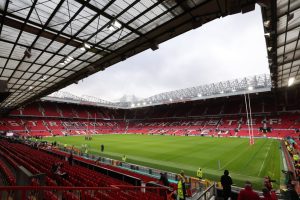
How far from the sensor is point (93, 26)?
35.7ft

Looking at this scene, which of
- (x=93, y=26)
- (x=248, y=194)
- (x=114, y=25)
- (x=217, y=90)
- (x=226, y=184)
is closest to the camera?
(x=248, y=194)

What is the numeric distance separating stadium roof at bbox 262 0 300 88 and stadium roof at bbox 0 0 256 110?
381 centimetres

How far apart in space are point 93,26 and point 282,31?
12198 millimetres

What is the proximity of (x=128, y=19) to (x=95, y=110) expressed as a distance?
77.3 m

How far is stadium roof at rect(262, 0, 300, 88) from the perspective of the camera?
33.8 feet

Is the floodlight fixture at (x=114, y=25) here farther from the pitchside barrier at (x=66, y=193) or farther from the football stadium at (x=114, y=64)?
the pitchside barrier at (x=66, y=193)

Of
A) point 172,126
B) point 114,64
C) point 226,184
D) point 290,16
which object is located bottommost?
point 226,184

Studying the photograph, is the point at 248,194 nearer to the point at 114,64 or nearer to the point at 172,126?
the point at 114,64

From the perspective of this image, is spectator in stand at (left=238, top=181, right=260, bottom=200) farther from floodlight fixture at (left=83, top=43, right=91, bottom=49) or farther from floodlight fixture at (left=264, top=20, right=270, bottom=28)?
floodlight fixture at (left=83, top=43, right=91, bottom=49)

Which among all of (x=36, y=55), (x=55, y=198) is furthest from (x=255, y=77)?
(x=55, y=198)

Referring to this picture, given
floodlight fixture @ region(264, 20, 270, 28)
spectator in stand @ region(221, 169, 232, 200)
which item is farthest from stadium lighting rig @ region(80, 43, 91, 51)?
Answer: floodlight fixture @ region(264, 20, 270, 28)

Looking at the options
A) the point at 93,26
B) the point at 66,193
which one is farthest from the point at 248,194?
the point at 93,26

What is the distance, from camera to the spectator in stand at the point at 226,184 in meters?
8.02

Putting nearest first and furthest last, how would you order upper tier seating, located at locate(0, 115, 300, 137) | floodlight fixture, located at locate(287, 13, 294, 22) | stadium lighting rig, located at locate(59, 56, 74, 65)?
floodlight fixture, located at locate(287, 13, 294, 22) < stadium lighting rig, located at locate(59, 56, 74, 65) < upper tier seating, located at locate(0, 115, 300, 137)
